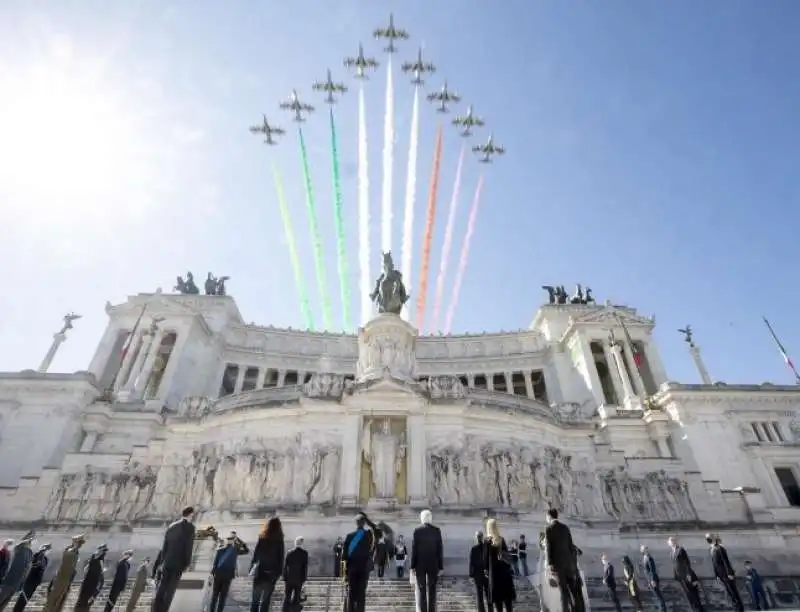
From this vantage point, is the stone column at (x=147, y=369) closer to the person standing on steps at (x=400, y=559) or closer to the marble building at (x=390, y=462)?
the marble building at (x=390, y=462)

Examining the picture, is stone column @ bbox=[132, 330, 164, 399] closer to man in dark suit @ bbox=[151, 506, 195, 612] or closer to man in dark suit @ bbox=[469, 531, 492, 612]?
man in dark suit @ bbox=[151, 506, 195, 612]

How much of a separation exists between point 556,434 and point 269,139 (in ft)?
92.8

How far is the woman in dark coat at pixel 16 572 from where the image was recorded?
10.7 meters

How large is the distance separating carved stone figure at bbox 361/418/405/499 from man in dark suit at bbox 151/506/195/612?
1126 cm

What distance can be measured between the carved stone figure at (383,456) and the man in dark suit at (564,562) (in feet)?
37.8

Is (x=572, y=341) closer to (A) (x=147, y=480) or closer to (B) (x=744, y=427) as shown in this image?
(B) (x=744, y=427)

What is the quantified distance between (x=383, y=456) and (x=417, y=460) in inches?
54.1

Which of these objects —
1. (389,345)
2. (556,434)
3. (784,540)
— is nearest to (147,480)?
(389,345)

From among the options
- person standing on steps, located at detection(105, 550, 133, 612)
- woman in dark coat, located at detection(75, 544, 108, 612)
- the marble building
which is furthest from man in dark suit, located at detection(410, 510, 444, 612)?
the marble building

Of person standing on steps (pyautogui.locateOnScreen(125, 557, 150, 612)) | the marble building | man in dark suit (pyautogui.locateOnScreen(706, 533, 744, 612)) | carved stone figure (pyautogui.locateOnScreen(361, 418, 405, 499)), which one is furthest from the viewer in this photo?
the marble building

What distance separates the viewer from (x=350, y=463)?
2033cm

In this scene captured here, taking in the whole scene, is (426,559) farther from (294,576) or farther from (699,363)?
(699,363)

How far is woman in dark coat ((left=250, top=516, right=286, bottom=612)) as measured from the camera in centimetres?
937

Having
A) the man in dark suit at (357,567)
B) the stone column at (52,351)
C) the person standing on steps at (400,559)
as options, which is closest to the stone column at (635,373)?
the person standing on steps at (400,559)
